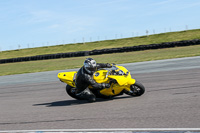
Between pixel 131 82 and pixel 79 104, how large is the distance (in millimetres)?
1523

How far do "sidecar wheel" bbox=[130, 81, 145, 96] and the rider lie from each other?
0.68 m

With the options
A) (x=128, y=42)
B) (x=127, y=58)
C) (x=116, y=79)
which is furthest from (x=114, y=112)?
(x=128, y=42)

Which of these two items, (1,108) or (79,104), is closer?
(79,104)

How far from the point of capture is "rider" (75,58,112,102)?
8.04 metres

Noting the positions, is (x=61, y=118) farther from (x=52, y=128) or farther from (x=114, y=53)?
(x=114, y=53)

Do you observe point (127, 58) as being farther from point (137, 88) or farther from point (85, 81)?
point (85, 81)

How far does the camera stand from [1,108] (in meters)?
9.05

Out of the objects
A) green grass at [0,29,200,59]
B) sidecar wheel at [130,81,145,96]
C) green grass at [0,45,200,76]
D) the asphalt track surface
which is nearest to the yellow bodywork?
sidecar wheel at [130,81,145,96]

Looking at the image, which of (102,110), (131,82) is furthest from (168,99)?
(102,110)

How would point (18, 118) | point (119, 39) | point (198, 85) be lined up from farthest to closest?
point (119, 39) < point (198, 85) < point (18, 118)

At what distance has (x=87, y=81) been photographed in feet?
26.4

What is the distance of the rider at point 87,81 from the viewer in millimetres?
8039

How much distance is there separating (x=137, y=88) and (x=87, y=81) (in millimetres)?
1335

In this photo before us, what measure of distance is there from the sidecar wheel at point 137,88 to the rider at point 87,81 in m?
0.68
